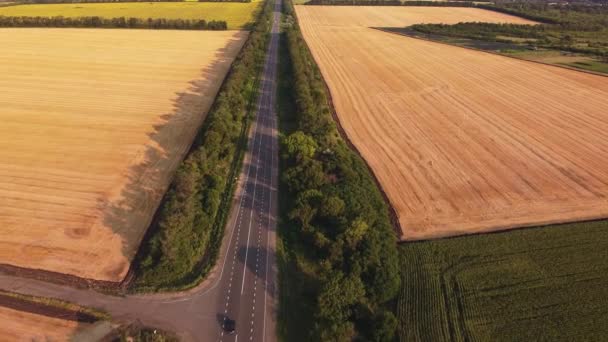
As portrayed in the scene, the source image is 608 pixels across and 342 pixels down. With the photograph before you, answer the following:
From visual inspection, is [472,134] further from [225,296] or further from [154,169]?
[154,169]

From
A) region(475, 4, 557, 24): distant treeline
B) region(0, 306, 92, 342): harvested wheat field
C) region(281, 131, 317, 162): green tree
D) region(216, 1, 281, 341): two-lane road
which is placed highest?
region(475, 4, 557, 24): distant treeline

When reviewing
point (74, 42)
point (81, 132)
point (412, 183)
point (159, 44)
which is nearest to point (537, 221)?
point (412, 183)

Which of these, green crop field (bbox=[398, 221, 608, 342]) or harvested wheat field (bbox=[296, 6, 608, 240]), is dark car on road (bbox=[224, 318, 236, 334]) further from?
harvested wheat field (bbox=[296, 6, 608, 240])

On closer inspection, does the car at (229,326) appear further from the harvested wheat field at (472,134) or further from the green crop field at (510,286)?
the harvested wheat field at (472,134)

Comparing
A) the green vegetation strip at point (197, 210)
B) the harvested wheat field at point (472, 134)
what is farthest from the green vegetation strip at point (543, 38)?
the green vegetation strip at point (197, 210)

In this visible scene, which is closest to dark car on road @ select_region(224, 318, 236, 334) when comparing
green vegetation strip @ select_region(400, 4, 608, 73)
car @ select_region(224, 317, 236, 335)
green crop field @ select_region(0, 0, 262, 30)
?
car @ select_region(224, 317, 236, 335)

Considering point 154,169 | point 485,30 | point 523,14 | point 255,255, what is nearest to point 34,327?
point 255,255
